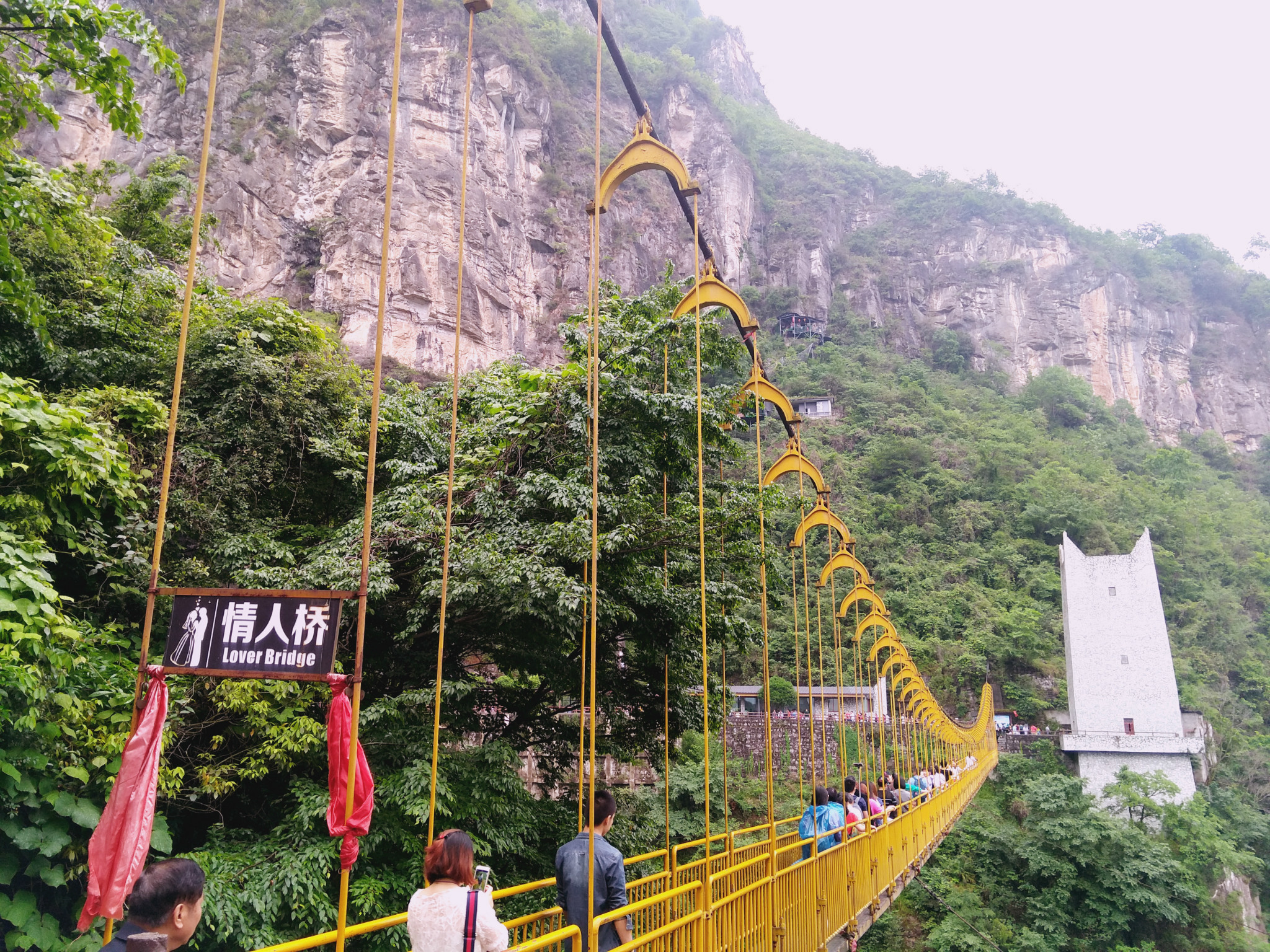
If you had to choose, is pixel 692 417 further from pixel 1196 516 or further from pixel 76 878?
pixel 1196 516

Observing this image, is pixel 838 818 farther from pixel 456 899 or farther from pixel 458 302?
pixel 458 302

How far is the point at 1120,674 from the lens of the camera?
2822 centimetres

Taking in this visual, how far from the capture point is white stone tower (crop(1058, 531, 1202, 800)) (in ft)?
86.0

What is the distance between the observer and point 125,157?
2791 cm

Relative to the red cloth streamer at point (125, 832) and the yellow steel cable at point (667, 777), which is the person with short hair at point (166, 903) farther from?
the yellow steel cable at point (667, 777)

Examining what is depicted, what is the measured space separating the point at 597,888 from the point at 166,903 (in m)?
1.78

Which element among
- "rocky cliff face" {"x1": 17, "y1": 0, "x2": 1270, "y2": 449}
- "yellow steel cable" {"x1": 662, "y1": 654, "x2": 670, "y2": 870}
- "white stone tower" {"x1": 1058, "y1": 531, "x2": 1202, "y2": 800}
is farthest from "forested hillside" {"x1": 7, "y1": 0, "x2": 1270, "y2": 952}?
"white stone tower" {"x1": 1058, "y1": 531, "x2": 1202, "y2": 800}

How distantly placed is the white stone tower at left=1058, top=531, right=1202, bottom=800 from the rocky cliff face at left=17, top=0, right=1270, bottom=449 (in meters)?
22.8

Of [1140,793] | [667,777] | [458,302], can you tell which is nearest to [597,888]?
[667,777]

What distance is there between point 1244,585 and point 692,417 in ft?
148

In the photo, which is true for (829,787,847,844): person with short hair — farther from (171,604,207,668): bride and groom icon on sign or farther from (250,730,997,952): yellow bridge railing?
(171,604,207,668): bride and groom icon on sign

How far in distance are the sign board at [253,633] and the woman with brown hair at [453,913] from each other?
28.2 inches

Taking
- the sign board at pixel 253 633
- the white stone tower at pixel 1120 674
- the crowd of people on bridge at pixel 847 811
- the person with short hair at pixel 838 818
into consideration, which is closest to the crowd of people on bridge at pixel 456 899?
the sign board at pixel 253 633

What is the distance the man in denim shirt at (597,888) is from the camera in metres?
3.23
